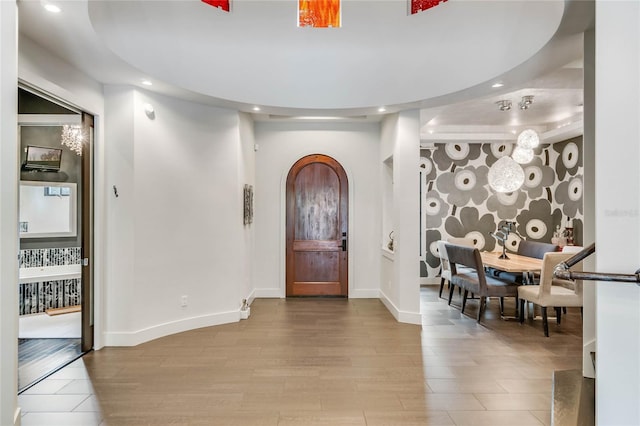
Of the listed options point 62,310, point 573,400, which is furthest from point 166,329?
point 573,400

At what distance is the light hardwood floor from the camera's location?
8.02 ft

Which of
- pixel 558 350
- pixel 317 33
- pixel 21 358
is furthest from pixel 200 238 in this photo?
pixel 558 350

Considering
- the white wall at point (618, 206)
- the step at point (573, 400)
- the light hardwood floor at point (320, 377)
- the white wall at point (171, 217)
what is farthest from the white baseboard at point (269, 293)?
the white wall at point (618, 206)

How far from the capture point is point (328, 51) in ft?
13.9

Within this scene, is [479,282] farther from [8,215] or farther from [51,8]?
[51,8]

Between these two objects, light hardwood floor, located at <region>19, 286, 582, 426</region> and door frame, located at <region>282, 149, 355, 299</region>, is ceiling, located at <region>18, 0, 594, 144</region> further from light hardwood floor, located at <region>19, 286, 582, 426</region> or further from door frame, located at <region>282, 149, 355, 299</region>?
light hardwood floor, located at <region>19, 286, 582, 426</region>

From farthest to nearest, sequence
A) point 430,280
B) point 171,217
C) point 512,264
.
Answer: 1. point 430,280
2. point 512,264
3. point 171,217

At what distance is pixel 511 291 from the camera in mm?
4586

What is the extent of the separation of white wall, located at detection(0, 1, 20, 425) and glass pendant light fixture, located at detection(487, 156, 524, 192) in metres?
5.54

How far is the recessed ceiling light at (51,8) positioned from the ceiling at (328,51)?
3 cm

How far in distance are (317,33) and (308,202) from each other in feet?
9.09

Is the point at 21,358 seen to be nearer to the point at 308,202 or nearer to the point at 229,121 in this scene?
the point at 229,121

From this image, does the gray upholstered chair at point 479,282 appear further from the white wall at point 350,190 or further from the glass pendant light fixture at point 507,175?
the white wall at point 350,190

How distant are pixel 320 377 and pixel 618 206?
7.93 ft
